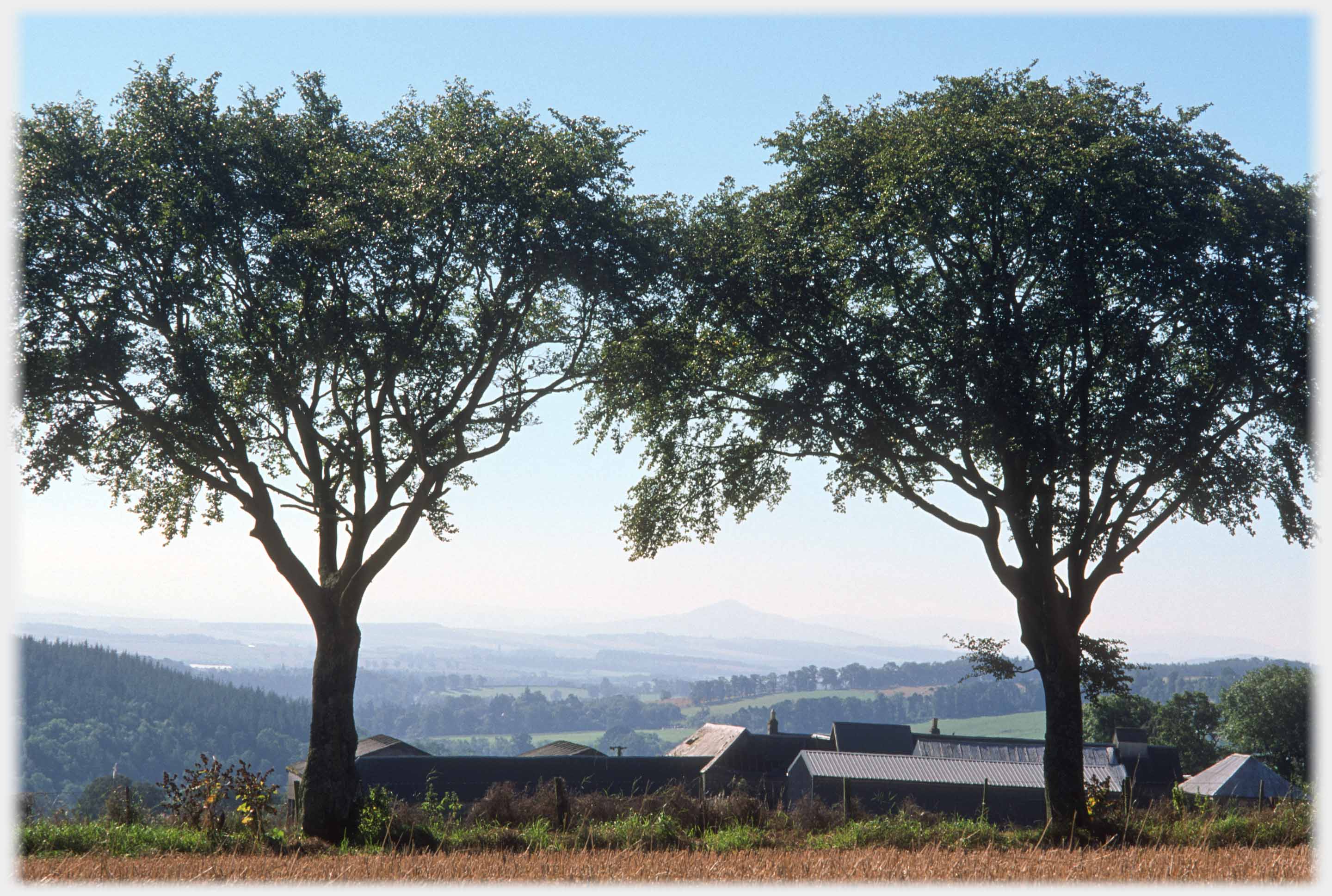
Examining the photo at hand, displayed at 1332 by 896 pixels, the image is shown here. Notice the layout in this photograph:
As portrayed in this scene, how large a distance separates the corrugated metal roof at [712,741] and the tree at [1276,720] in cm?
5243

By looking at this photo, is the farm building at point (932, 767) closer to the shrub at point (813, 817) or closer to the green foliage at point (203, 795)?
the shrub at point (813, 817)

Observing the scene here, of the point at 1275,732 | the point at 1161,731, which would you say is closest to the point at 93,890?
the point at 1275,732

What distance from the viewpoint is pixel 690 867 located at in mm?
14961

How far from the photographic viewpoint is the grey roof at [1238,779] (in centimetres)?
7438

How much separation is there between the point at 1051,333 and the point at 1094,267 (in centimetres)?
173

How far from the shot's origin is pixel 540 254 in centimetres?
2202

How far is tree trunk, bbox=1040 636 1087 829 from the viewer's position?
Answer: 22.8 meters

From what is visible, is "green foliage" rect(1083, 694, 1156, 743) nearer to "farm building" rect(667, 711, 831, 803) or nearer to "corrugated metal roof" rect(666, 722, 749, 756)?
"farm building" rect(667, 711, 831, 803)

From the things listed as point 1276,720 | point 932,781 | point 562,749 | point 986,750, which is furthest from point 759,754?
point 1276,720

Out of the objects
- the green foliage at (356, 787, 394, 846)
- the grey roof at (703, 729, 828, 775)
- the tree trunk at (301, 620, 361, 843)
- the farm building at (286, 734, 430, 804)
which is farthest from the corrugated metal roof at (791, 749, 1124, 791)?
the tree trunk at (301, 620, 361, 843)

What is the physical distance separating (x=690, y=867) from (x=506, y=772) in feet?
141

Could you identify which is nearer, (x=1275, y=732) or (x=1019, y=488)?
(x=1019, y=488)

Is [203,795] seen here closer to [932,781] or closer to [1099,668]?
[1099,668]

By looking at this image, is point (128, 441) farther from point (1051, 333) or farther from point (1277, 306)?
point (1277, 306)
